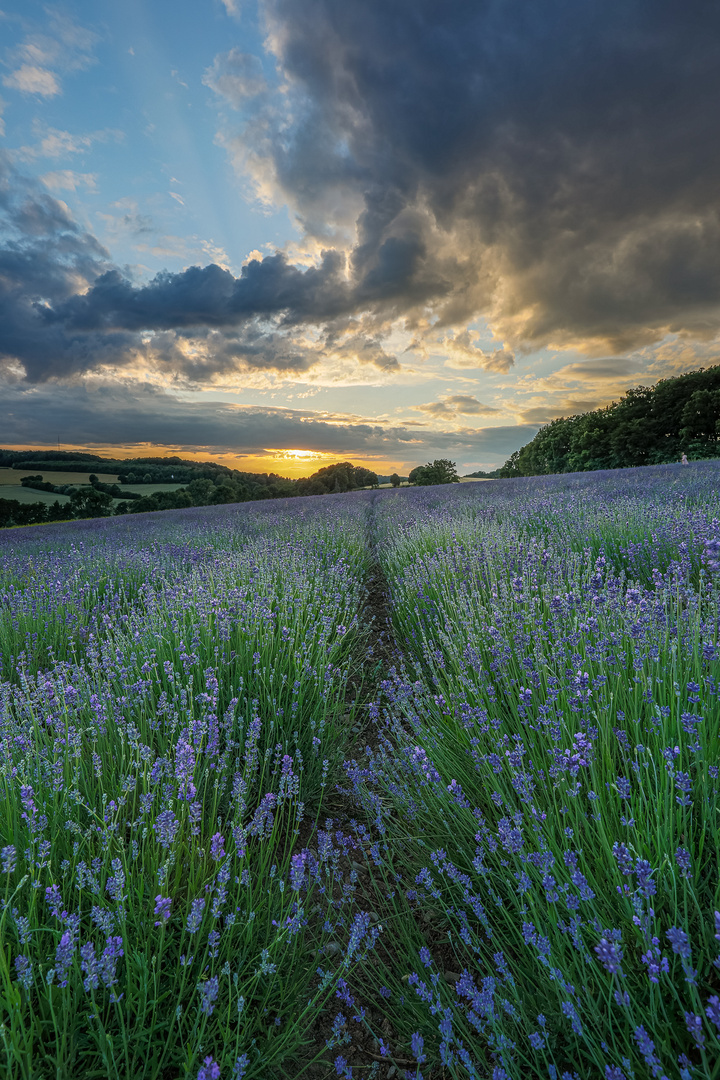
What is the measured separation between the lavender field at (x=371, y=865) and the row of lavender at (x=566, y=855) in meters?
0.01

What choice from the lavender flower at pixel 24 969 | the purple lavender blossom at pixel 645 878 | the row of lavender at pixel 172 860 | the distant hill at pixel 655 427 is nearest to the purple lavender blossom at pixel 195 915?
the row of lavender at pixel 172 860

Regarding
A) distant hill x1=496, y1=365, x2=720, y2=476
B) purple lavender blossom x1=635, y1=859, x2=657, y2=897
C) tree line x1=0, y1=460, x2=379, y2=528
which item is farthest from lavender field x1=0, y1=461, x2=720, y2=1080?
distant hill x1=496, y1=365, x2=720, y2=476

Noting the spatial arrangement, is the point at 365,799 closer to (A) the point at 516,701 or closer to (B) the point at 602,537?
(A) the point at 516,701

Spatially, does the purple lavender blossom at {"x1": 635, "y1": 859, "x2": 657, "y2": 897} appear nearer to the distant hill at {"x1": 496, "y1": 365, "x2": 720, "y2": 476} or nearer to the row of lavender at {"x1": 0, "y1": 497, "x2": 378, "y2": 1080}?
the row of lavender at {"x1": 0, "y1": 497, "x2": 378, "y2": 1080}

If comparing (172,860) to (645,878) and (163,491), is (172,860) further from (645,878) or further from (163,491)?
(163,491)

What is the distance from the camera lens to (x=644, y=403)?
37.5 meters

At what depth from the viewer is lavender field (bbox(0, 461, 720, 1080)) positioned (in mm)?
1099

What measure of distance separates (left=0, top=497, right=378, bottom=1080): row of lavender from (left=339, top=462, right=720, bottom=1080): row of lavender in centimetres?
31

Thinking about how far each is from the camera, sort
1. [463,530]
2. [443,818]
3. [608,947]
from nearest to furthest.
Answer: [608,947] < [443,818] < [463,530]

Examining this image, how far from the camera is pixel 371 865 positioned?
2.18 m

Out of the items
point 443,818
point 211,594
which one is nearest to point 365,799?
point 443,818

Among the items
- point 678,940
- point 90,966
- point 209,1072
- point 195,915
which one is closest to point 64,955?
point 90,966

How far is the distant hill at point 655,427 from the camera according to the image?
107 feet

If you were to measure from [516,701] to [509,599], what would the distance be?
2.64 ft
